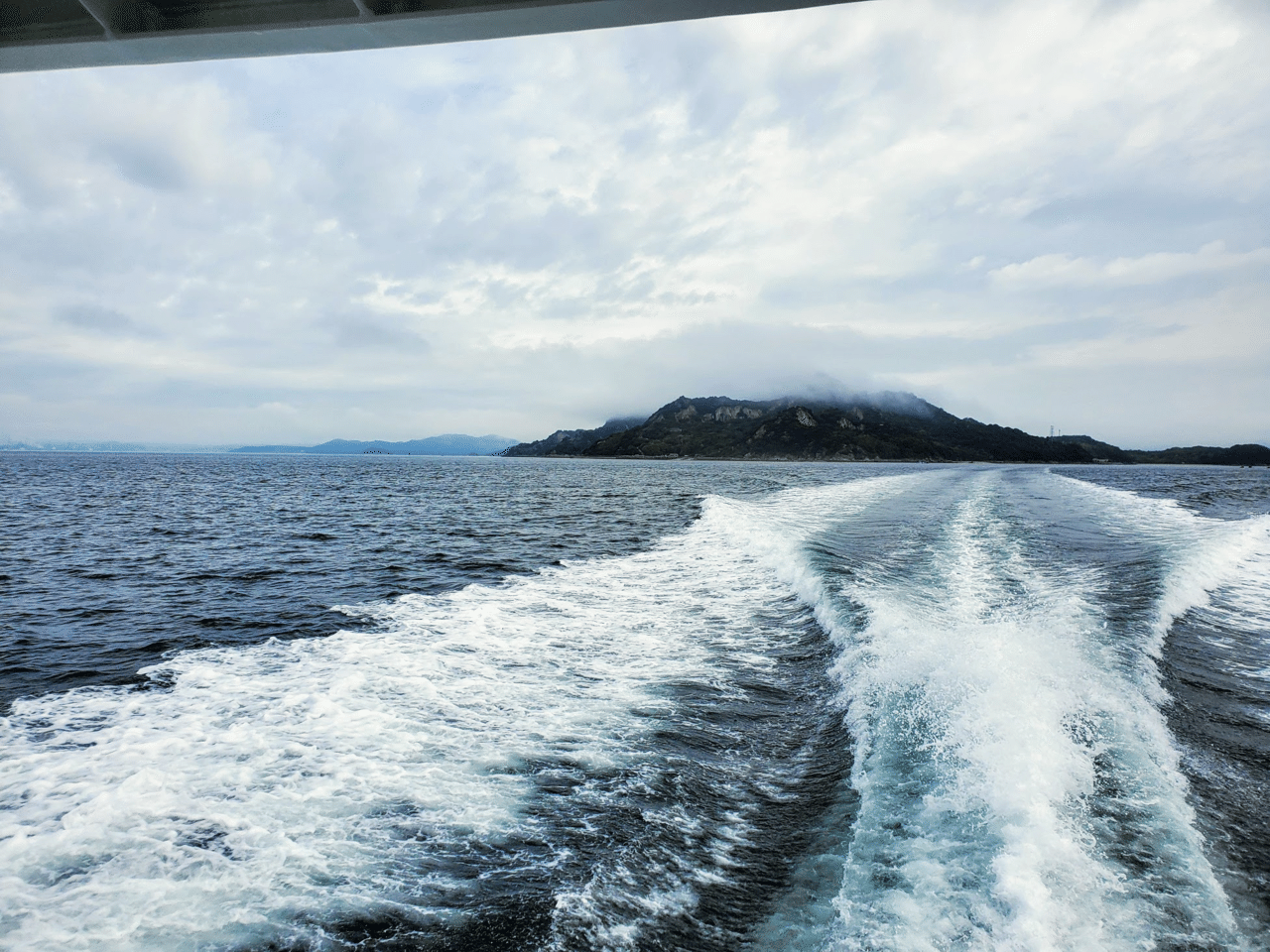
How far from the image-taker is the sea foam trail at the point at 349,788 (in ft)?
13.6

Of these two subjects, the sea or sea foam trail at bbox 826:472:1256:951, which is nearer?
sea foam trail at bbox 826:472:1256:951

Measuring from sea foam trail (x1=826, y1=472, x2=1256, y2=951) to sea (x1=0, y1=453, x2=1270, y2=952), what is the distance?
30 mm

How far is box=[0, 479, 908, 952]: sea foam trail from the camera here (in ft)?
13.6

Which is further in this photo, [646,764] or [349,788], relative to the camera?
[646,764]

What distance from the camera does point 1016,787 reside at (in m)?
5.16

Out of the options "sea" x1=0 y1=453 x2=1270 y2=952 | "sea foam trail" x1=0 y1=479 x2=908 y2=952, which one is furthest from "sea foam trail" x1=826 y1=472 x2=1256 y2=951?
"sea foam trail" x1=0 y1=479 x2=908 y2=952

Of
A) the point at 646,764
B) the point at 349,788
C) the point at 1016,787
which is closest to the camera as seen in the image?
the point at 1016,787

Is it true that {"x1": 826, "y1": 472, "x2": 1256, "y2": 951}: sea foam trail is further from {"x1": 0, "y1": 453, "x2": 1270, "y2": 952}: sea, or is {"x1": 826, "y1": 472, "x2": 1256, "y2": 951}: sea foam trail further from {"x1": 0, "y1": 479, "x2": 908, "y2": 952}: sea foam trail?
{"x1": 0, "y1": 479, "x2": 908, "y2": 952}: sea foam trail

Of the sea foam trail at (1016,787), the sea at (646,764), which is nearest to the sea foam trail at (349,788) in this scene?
the sea at (646,764)

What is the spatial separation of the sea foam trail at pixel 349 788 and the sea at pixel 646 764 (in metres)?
0.03

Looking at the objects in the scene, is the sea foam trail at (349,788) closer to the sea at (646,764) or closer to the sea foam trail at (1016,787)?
the sea at (646,764)

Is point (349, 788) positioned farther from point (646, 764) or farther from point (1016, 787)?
point (1016, 787)

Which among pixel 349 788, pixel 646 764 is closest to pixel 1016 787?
pixel 646 764

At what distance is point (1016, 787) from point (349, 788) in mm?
6072
